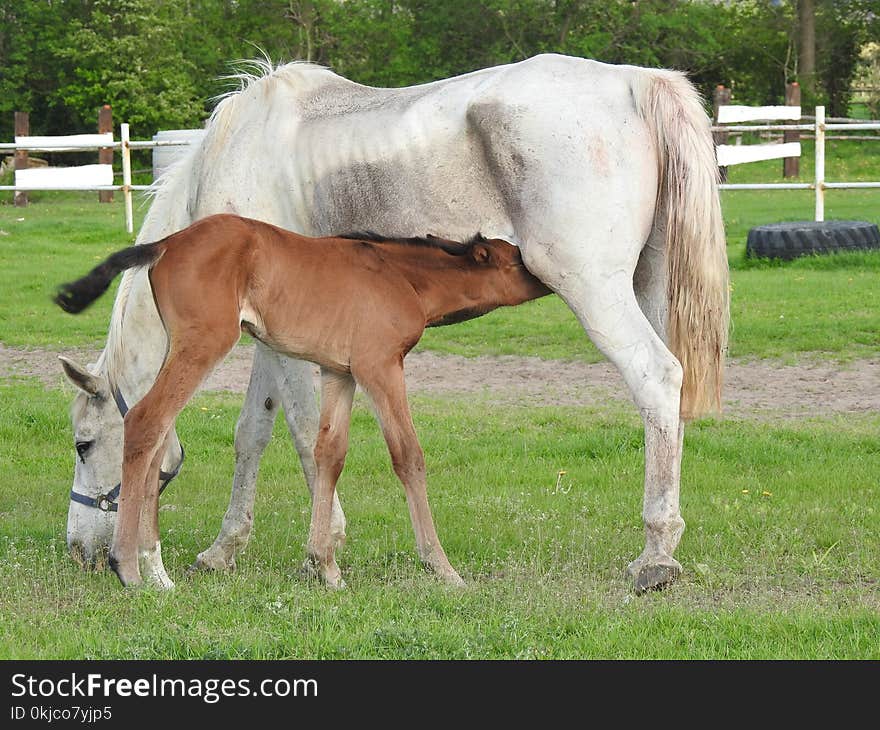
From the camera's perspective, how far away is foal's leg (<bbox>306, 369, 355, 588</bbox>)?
5.18 m

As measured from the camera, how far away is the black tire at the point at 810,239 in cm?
1365

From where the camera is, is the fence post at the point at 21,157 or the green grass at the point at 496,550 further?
the fence post at the point at 21,157

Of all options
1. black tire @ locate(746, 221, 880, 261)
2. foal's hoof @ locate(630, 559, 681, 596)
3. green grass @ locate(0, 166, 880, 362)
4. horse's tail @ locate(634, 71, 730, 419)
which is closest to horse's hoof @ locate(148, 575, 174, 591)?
foal's hoof @ locate(630, 559, 681, 596)

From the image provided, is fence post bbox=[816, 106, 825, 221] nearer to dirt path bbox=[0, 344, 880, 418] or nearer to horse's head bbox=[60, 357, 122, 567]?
dirt path bbox=[0, 344, 880, 418]

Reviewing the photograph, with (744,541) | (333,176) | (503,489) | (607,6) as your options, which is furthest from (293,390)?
(607,6)

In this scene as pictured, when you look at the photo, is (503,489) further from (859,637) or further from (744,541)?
(859,637)

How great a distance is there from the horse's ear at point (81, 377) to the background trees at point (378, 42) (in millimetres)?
29135

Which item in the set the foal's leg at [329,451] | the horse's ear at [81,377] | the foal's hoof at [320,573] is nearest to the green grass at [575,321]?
the horse's ear at [81,377]

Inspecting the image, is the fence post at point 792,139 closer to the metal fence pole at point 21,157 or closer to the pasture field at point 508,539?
the metal fence pole at point 21,157

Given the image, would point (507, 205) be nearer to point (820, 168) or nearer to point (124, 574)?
point (124, 574)

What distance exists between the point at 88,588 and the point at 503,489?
8.00 feet

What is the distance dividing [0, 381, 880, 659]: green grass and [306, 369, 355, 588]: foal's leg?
0.20 metres

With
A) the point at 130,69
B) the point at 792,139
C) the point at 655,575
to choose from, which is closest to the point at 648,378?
the point at 655,575

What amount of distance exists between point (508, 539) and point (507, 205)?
154 centimetres
